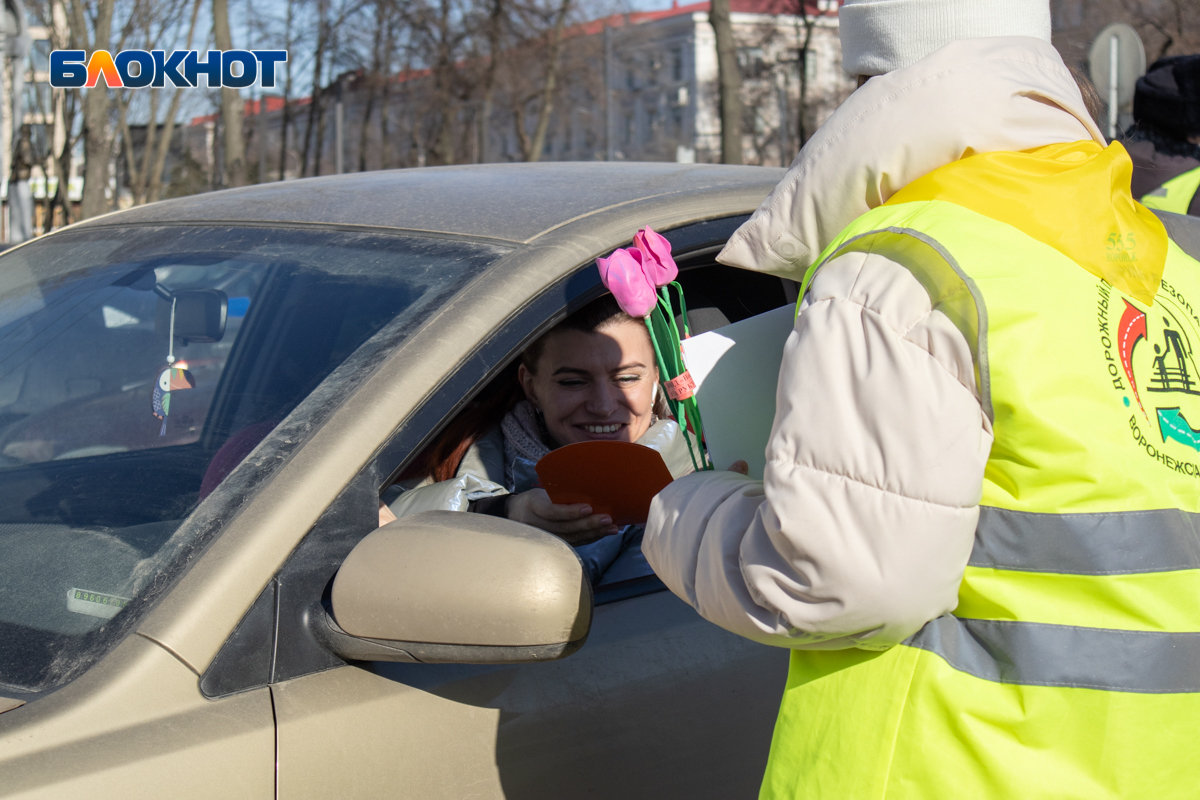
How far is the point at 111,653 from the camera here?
50.9 inches

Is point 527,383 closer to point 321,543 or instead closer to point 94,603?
point 321,543

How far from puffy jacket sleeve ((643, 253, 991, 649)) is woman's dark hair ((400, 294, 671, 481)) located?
0.90 m

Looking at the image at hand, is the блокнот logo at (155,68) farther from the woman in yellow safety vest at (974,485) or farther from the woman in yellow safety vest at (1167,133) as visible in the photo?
the woman in yellow safety vest at (974,485)

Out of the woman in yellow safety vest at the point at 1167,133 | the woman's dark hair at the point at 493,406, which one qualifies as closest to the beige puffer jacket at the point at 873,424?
the woman's dark hair at the point at 493,406

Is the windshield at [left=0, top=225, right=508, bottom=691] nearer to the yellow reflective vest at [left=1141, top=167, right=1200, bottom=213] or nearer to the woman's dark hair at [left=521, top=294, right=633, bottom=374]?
the woman's dark hair at [left=521, top=294, right=633, bottom=374]

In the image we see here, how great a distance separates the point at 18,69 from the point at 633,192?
861cm

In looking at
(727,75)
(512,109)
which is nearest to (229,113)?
(727,75)

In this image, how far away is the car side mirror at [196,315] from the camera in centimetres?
212

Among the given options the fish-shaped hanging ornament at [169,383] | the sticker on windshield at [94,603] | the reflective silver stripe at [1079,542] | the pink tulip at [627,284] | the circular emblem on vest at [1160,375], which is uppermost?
the pink tulip at [627,284]

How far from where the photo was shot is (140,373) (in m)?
2.02

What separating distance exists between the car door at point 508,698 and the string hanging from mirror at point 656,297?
0.45 ft

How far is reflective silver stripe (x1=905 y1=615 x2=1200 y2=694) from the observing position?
45.1 inches

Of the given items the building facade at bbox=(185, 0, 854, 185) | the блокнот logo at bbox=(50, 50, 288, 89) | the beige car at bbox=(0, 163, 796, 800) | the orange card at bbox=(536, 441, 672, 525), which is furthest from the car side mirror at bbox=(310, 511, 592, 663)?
the building facade at bbox=(185, 0, 854, 185)

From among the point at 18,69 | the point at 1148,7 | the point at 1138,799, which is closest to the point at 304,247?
the point at 1138,799
